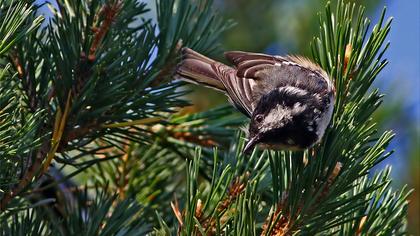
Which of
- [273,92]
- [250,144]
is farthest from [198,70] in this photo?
[250,144]

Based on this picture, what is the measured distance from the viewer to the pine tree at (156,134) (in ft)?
3.89

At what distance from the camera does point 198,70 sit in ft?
5.68

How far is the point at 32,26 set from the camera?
1.15 meters

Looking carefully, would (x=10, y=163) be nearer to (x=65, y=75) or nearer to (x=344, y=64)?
(x=65, y=75)

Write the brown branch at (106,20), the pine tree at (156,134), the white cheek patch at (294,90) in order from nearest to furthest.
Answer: the pine tree at (156,134)
the brown branch at (106,20)
the white cheek patch at (294,90)

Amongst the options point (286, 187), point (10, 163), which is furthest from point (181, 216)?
point (10, 163)

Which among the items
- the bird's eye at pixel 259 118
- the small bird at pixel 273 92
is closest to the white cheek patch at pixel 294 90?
the small bird at pixel 273 92

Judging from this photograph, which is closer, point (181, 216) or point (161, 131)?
point (181, 216)

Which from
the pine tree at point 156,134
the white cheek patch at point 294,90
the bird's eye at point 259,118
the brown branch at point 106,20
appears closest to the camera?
the pine tree at point 156,134

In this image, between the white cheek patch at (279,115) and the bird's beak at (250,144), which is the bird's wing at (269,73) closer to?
the white cheek patch at (279,115)

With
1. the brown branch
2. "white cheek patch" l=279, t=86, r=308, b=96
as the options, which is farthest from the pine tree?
"white cheek patch" l=279, t=86, r=308, b=96

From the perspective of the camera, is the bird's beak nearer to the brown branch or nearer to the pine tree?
the pine tree

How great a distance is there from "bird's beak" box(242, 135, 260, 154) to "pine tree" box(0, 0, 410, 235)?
0.02 meters

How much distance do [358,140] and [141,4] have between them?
533 mm
